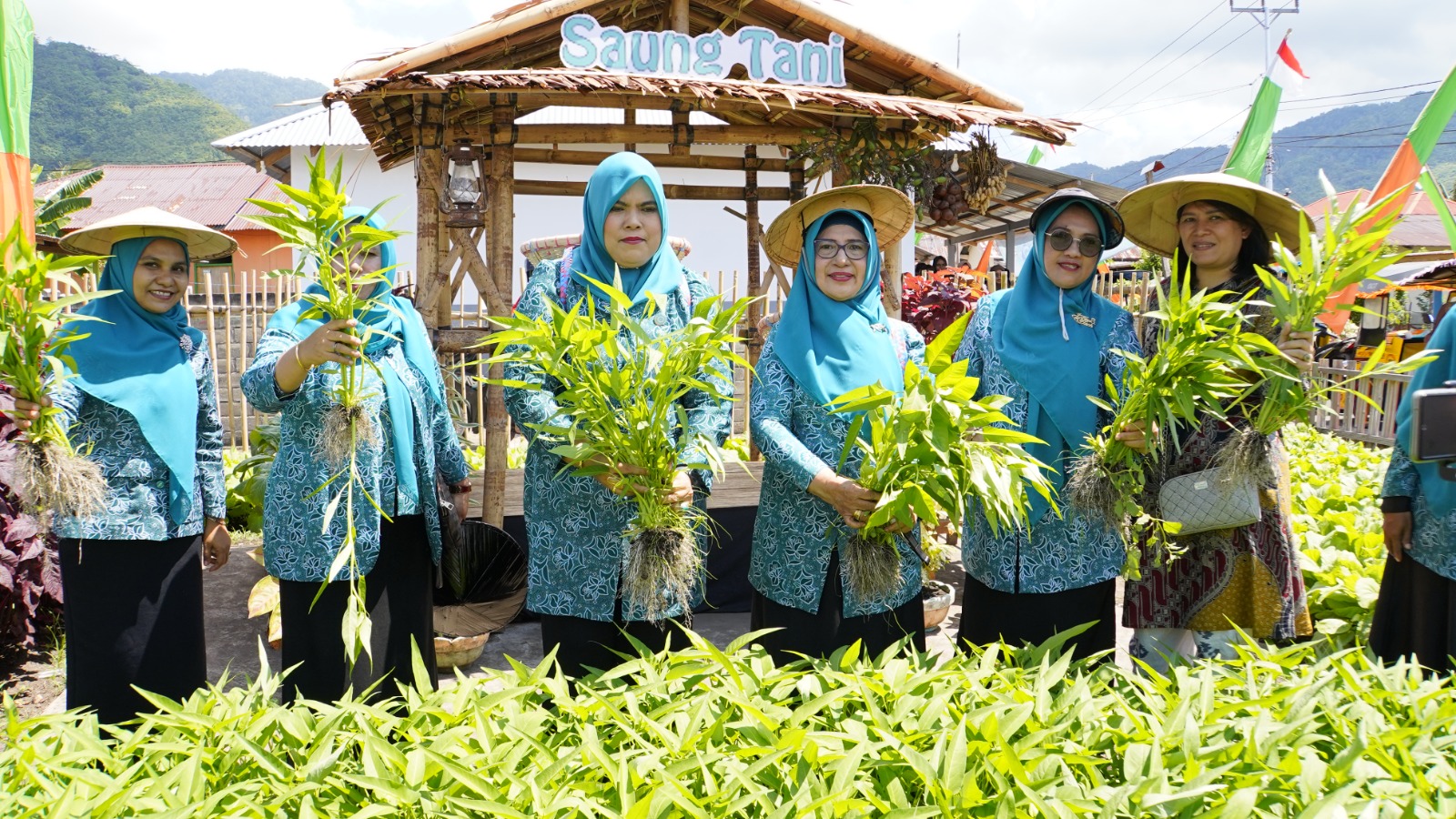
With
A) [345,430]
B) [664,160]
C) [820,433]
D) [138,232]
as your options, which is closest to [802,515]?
[820,433]

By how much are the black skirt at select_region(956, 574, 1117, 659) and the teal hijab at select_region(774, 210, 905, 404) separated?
619 mm

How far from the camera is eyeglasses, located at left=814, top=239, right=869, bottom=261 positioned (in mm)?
2484

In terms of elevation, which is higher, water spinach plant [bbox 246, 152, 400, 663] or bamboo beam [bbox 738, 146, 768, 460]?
bamboo beam [bbox 738, 146, 768, 460]

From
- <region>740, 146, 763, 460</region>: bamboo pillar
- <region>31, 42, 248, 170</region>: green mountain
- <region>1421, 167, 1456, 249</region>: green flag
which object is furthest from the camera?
<region>31, 42, 248, 170</region>: green mountain

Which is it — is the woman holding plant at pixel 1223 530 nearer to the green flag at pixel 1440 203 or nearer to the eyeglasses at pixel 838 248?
the green flag at pixel 1440 203

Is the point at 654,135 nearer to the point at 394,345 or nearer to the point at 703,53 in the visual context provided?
the point at 703,53

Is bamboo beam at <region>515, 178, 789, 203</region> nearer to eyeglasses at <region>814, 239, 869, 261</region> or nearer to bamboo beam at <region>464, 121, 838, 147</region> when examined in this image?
bamboo beam at <region>464, 121, 838, 147</region>

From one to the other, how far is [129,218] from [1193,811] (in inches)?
112

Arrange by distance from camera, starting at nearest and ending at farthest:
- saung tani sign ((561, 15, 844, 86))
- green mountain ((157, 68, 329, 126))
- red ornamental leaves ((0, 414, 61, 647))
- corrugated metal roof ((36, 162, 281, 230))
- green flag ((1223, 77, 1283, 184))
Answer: red ornamental leaves ((0, 414, 61, 647))
saung tani sign ((561, 15, 844, 86))
green flag ((1223, 77, 1283, 184))
corrugated metal roof ((36, 162, 281, 230))
green mountain ((157, 68, 329, 126))

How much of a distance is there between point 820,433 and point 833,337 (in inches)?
9.6

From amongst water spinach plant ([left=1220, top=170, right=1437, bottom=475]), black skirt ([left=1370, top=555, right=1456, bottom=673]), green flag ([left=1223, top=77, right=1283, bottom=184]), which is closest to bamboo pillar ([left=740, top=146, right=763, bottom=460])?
green flag ([left=1223, top=77, right=1283, bottom=184])

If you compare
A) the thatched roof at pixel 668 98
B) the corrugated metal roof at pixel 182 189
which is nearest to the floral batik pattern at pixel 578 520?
A: the thatched roof at pixel 668 98

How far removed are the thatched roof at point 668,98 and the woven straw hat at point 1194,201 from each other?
1.85 m

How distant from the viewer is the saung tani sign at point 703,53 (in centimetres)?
464
